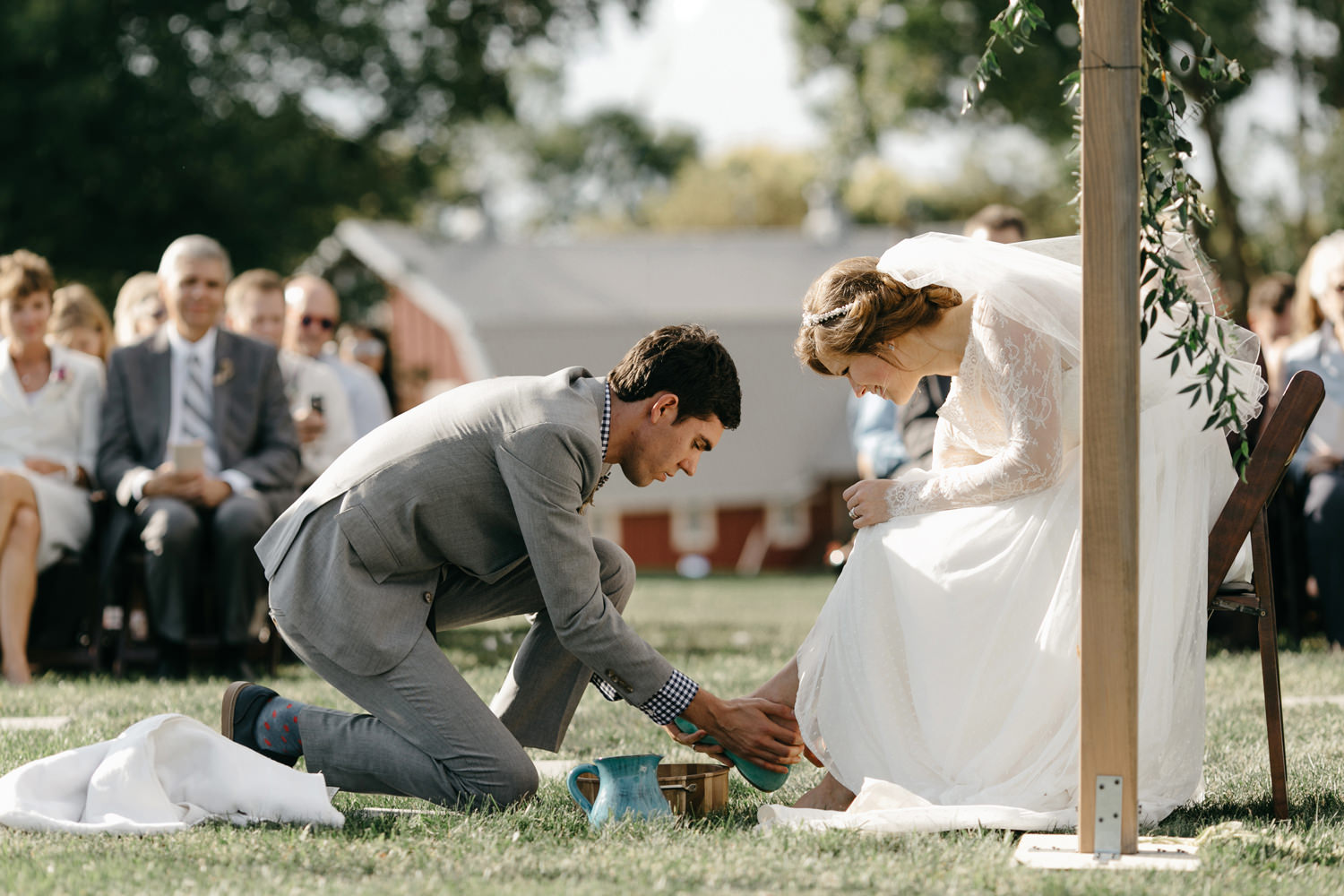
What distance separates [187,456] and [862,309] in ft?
13.3

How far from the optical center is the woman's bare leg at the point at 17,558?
6930 millimetres

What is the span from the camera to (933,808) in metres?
Result: 3.66

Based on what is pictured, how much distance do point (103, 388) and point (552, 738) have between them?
4.25m

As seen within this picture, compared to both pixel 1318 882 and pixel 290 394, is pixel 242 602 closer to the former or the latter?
pixel 290 394

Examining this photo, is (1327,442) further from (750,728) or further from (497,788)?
(497,788)

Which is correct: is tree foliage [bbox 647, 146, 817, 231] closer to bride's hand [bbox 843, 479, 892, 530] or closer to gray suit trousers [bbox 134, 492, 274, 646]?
gray suit trousers [bbox 134, 492, 274, 646]

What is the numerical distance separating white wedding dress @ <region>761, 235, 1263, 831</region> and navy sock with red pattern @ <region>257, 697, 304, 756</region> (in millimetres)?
1350

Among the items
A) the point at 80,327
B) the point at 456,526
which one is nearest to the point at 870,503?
the point at 456,526

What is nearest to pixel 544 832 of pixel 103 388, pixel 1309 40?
pixel 103 388

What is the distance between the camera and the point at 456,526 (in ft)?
13.1

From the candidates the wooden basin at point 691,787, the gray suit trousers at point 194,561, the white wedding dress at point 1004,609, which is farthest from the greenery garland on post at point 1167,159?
the gray suit trousers at point 194,561

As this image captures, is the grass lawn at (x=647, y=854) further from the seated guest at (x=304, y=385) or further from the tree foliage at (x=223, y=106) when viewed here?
the tree foliage at (x=223, y=106)

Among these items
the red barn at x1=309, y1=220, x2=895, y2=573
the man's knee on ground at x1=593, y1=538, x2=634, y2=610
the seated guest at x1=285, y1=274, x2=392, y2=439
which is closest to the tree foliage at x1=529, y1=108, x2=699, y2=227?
the red barn at x1=309, y1=220, x2=895, y2=573

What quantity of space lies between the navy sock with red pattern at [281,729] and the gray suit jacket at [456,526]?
269mm
